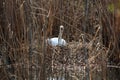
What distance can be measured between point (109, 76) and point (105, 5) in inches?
19.9

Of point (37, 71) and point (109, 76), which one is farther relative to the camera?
point (109, 76)

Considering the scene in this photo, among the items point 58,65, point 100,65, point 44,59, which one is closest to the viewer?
point 44,59

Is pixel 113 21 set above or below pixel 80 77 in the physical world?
above

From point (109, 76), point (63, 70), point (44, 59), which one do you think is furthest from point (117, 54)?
point (44, 59)

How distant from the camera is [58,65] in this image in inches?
85.2

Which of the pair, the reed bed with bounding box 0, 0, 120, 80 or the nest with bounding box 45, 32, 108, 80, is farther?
the nest with bounding box 45, 32, 108, 80

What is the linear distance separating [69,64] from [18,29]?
16.0 inches

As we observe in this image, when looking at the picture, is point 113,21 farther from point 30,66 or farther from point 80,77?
point 30,66

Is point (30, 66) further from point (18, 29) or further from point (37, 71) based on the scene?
point (18, 29)

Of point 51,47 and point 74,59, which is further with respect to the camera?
point 74,59

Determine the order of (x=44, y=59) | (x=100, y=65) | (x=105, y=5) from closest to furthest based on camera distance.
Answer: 1. (x=44, y=59)
2. (x=100, y=65)
3. (x=105, y=5)

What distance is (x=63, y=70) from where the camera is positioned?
2.11 meters

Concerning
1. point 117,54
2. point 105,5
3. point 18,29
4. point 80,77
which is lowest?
point 80,77

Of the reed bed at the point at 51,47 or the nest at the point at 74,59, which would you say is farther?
the nest at the point at 74,59
